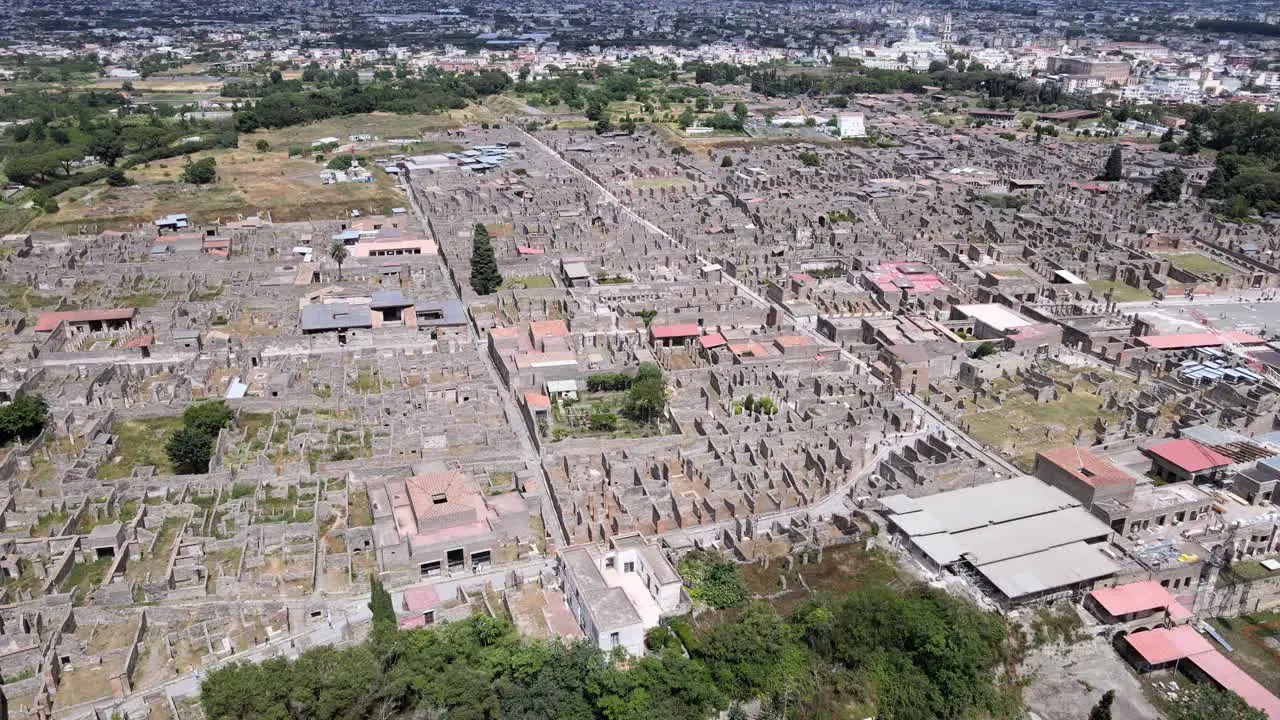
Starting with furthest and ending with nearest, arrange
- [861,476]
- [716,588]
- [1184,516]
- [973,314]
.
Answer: [973,314], [861,476], [1184,516], [716,588]

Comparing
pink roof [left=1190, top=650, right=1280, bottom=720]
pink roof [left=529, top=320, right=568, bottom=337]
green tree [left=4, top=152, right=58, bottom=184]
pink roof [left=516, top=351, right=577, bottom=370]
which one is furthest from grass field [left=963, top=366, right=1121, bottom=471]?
green tree [left=4, top=152, right=58, bottom=184]

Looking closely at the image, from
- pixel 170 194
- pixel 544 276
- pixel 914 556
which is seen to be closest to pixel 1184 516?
pixel 914 556

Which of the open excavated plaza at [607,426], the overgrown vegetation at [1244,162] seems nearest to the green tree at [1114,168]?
the overgrown vegetation at [1244,162]

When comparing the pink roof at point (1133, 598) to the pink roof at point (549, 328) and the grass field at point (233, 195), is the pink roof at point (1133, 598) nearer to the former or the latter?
the pink roof at point (549, 328)

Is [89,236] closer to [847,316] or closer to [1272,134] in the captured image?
[847,316]

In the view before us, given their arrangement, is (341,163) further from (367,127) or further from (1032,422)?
(1032,422)

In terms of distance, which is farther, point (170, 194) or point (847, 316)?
point (170, 194)
